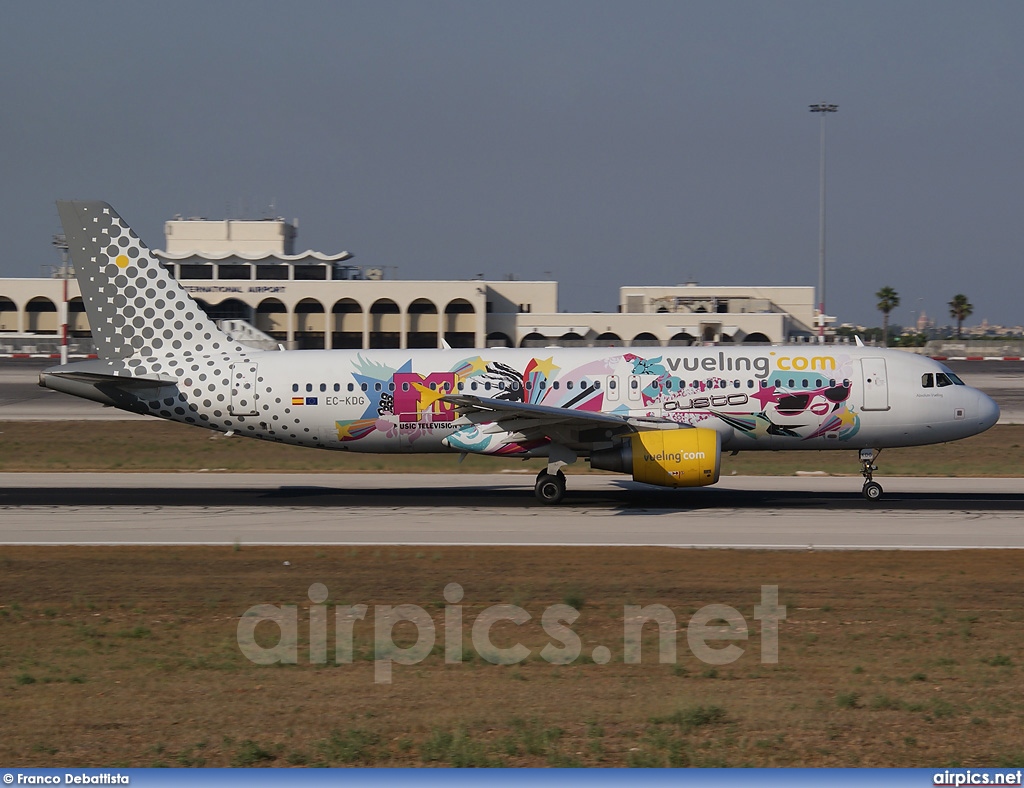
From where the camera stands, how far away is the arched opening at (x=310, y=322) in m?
95.9

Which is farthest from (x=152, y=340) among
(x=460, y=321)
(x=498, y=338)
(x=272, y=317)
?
(x=272, y=317)

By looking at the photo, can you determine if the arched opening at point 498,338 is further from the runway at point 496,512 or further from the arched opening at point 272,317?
the runway at point 496,512

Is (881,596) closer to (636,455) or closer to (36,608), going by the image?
(636,455)

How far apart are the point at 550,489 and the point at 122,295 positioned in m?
11.8

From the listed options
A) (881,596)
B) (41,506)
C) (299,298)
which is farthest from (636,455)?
(299,298)

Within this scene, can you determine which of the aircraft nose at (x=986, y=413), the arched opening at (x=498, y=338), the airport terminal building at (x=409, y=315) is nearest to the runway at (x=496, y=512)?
the aircraft nose at (x=986, y=413)

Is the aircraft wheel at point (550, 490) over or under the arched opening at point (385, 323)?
under

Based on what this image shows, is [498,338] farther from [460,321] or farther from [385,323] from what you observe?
[385,323]

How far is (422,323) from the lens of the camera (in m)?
96.7

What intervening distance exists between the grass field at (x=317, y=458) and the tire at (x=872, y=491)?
613 cm

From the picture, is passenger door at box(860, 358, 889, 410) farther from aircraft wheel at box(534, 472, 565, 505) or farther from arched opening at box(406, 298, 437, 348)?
arched opening at box(406, 298, 437, 348)

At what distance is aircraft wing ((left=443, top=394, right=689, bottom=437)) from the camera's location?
77.8ft

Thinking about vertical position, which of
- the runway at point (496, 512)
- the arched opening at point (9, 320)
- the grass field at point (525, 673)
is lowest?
the grass field at point (525, 673)

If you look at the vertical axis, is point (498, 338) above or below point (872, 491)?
above
